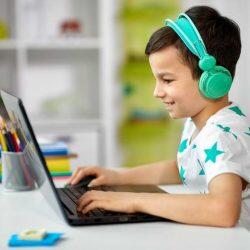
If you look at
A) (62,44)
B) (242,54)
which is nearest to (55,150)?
(62,44)

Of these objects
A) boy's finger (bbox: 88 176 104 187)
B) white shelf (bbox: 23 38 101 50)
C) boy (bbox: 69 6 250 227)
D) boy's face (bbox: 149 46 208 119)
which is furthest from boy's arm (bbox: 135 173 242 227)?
white shelf (bbox: 23 38 101 50)

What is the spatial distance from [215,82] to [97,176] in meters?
0.43

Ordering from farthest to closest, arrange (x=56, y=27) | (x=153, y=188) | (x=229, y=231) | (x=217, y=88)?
(x=56, y=27) → (x=153, y=188) → (x=217, y=88) → (x=229, y=231)

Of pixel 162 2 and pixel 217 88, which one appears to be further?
pixel 162 2

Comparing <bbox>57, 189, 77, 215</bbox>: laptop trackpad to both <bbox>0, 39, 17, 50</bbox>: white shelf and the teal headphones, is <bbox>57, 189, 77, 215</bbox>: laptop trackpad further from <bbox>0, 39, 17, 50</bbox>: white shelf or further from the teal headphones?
<bbox>0, 39, 17, 50</bbox>: white shelf

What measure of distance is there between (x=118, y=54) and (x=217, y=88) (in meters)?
2.54

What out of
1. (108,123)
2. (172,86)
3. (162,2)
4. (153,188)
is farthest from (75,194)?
(162,2)

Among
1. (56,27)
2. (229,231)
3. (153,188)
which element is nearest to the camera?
(229,231)

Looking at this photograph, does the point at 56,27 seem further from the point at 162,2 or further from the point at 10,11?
the point at 162,2

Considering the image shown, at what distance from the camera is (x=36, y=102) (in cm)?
395

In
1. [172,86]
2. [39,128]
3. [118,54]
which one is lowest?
[39,128]

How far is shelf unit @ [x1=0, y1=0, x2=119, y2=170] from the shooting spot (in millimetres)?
3682

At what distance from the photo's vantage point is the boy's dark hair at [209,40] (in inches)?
48.8

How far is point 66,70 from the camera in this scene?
399cm
